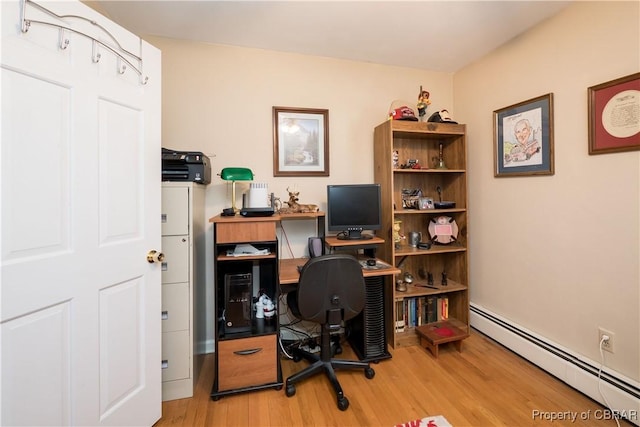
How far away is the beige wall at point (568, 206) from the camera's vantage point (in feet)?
4.78

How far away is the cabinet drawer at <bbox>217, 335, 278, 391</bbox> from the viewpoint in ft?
5.32

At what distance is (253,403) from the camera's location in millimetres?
1574

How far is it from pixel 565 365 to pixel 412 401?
1070 mm

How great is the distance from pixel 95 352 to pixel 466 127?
9.93ft

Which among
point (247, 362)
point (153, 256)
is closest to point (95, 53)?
point (153, 256)

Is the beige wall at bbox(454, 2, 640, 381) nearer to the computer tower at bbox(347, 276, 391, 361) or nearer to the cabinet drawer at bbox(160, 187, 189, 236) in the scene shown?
the computer tower at bbox(347, 276, 391, 361)

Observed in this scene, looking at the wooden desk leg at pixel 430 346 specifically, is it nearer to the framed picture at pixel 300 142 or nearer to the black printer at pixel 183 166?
the framed picture at pixel 300 142

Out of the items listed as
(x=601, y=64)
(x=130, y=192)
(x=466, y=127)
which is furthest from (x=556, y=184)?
(x=130, y=192)

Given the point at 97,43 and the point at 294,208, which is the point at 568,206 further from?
the point at 97,43

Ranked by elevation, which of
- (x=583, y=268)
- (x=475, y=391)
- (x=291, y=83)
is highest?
(x=291, y=83)

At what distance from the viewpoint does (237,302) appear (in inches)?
67.3

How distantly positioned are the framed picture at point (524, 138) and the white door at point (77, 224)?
2496 millimetres

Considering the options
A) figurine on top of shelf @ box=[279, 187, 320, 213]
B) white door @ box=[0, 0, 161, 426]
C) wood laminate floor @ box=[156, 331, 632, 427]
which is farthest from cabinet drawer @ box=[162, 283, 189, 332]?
figurine on top of shelf @ box=[279, 187, 320, 213]

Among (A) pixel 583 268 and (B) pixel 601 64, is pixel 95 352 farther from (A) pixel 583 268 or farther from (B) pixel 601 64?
(B) pixel 601 64
